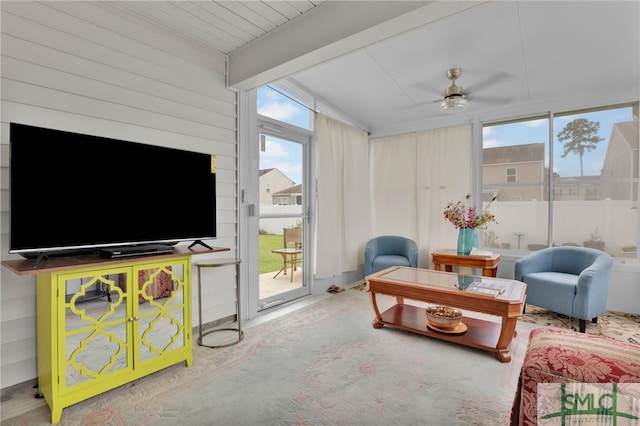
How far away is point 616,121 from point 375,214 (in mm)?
3167

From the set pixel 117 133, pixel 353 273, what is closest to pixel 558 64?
pixel 353 273

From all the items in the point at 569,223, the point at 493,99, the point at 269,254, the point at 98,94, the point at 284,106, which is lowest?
the point at 269,254

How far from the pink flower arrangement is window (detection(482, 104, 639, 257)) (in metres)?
0.33

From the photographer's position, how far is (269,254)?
3.75m

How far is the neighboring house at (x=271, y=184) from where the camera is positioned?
3549 millimetres

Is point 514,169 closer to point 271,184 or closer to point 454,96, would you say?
point 454,96

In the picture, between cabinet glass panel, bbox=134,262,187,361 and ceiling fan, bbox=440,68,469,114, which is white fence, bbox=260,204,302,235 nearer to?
cabinet glass panel, bbox=134,262,187,361

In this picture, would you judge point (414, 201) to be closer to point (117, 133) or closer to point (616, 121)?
point (616, 121)

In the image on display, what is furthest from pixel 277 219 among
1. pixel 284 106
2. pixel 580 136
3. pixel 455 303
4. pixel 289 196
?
pixel 580 136

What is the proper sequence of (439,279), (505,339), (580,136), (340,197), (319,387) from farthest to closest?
(340,197), (580,136), (439,279), (505,339), (319,387)

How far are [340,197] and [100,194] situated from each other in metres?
3.10

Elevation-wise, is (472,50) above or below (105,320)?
above

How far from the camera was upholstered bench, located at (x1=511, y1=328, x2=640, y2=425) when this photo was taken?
125cm

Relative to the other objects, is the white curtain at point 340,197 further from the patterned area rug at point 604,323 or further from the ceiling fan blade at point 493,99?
the patterned area rug at point 604,323
